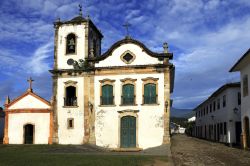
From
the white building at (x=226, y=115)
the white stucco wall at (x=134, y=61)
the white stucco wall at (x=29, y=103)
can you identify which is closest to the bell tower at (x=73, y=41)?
the white stucco wall at (x=134, y=61)

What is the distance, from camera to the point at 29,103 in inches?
1154

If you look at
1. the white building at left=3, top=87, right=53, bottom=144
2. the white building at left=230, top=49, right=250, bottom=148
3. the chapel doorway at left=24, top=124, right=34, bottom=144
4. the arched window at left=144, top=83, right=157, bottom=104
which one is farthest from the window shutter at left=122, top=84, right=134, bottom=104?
the chapel doorway at left=24, top=124, right=34, bottom=144

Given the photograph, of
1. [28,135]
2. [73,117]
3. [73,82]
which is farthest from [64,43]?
[28,135]

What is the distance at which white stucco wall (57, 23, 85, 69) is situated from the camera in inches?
1156

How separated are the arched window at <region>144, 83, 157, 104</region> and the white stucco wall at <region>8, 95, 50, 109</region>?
891 cm

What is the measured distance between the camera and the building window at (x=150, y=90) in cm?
2647

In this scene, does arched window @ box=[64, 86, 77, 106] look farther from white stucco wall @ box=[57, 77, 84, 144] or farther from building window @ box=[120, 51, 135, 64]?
building window @ box=[120, 51, 135, 64]

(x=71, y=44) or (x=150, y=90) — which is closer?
(x=150, y=90)

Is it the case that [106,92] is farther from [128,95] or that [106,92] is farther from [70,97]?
[70,97]

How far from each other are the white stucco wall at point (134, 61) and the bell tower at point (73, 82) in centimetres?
183

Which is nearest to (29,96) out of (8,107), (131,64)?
(8,107)

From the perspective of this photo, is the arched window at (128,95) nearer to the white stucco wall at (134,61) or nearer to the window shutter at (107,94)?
the window shutter at (107,94)

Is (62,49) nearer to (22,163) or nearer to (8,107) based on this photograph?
(8,107)

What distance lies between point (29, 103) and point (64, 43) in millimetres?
6304
